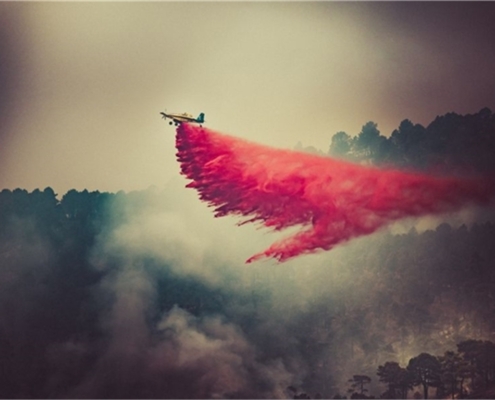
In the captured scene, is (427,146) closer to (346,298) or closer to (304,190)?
(304,190)

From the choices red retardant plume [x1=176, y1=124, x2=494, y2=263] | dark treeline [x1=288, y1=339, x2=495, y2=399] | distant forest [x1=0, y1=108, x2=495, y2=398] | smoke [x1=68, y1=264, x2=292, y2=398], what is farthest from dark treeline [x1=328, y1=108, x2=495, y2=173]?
smoke [x1=68, y1=264, x2=292, y2=398]

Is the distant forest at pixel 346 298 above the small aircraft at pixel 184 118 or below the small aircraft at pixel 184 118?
below

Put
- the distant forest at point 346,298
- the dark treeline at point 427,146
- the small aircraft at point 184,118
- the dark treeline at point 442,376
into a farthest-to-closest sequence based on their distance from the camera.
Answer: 1. the dark treeline at point 427,146
2. the small aircraft at point 184,118
3. the distant forest at point 346,298
4. the dark treeline at point 442,376

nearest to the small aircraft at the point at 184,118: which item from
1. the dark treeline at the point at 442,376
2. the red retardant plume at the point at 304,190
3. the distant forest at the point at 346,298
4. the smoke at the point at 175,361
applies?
the red retardant plume at the point at 304,190

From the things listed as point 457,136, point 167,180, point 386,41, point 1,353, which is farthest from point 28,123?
point 457,136

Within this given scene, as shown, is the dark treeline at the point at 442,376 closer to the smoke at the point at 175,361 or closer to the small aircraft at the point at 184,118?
the smoke at the point at 175,361
